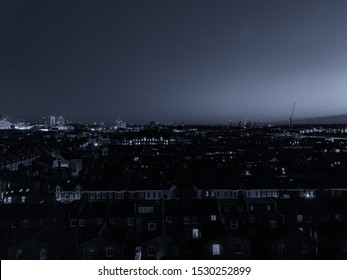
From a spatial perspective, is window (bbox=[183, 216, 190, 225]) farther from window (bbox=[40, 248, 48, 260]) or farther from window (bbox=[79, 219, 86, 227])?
window (bbox=[40, 248, 48, 260])

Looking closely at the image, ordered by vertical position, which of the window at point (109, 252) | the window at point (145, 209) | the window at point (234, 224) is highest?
the window at point (145, 209)

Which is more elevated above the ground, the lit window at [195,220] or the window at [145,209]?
the window at [145,209]

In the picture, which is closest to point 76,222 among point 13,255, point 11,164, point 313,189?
point 13,255

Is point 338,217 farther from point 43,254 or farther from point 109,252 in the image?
point 43,254

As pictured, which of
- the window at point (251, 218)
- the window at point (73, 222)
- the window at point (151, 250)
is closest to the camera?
the window at point (151, 250)

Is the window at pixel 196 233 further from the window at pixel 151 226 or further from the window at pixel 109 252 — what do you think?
the window at pixel 109 252

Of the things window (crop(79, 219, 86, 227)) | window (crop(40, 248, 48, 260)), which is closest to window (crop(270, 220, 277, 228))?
window (crop(79, 219, 86, 227))

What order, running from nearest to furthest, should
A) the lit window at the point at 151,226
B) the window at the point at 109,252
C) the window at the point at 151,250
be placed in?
the window at the point at 109,252 → the window at the point at 151,250 → the lit window at the point at 151,226

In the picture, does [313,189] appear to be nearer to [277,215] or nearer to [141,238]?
[277,215]

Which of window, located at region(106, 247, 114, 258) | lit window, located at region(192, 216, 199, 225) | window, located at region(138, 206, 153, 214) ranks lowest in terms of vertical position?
window, located at region(106, 247, 114, 258)

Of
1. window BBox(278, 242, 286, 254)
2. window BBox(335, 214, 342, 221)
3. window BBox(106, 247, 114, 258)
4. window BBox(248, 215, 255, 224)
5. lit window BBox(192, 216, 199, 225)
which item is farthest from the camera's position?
window BBox(248, 215, 255, 224)

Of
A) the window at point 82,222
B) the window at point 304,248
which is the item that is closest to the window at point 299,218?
the window at point 304,248
